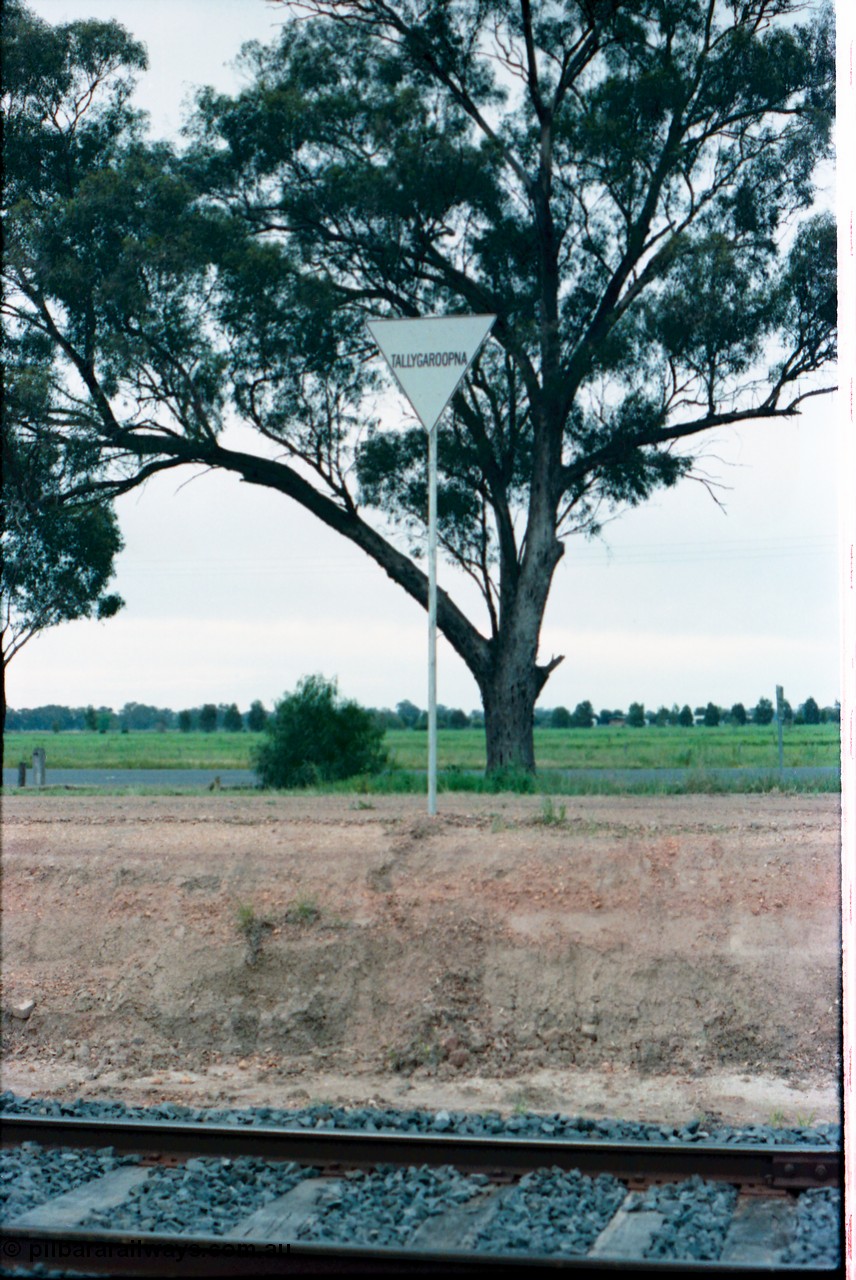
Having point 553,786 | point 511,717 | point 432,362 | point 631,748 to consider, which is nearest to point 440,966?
point 432,362

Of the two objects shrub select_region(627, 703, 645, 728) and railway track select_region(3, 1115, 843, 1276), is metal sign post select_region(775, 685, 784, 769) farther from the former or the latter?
railway track select_region(3, 1115, 843, 1276)

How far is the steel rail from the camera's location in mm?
5555

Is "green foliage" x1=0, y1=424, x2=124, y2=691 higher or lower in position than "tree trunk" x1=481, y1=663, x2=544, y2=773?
higher

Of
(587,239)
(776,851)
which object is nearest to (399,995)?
(776,851)

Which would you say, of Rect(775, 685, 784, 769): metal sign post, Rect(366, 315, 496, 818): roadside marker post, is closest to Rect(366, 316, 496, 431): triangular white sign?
Rect(366, 315, 496, 818): roadside marker post

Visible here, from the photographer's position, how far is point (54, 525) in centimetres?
1581

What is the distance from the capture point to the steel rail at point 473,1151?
18.2 ft

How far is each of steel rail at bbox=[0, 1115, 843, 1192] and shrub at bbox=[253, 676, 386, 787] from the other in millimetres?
10536

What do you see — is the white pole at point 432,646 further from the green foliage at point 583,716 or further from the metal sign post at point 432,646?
the green foliage at point 583,716

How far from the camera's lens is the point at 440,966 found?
861 centimetres

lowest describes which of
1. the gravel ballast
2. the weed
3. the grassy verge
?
the gravel ballast

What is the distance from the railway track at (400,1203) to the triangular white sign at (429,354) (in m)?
6.33

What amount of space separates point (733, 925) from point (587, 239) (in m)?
10.9

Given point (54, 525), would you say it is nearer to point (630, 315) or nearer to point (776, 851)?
point (630, 315)
